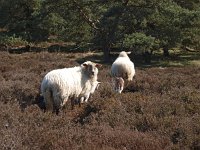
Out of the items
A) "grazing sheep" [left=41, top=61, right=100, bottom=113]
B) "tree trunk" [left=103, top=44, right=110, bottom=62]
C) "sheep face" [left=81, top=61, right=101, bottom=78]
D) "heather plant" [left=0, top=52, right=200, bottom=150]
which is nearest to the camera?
"heather plant" [left=0, top=52, right=200, bottom=150]

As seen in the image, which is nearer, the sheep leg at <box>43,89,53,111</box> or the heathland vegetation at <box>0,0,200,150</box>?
the heathland vegetation at <box>0,0,200,150</box>

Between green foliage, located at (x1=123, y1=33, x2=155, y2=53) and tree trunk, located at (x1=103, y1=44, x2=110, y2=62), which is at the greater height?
green foliage, located at (x1=123, y1=33, x2=155, y2=53)

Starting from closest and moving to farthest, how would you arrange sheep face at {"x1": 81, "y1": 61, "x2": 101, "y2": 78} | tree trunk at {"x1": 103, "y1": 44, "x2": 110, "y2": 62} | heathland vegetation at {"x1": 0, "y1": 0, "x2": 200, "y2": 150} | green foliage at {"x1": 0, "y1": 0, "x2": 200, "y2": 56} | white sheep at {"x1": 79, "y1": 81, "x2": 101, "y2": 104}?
heathland vegetation at {"x1": 0, "y1": 0, "x2": 200, "y2": 150} → white sheep at {"x1": 79, "y1": 81, "x2": 101, "y2": 104} → sheep face at {"x1": 81, "y1": 61, "x2": 101, "y2": 78} → green foliage at {"x1": 0, "y1": 0, "x2": 200, "y2": 56} → tree trunk at {"x1": 103, "y1": 44, "x2": 110, "y2": 62}

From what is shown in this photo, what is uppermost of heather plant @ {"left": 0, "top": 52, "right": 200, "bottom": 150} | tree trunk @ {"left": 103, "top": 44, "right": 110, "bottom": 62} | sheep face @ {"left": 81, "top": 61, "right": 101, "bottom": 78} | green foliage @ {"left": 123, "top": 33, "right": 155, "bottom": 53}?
sheep face @ {"left": 81, "top": 61, "right": 101, "bottom": 78}

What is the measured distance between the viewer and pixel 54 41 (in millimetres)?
43531

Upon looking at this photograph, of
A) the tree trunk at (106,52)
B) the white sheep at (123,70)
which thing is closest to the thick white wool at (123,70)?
the white sheep at (123,70)

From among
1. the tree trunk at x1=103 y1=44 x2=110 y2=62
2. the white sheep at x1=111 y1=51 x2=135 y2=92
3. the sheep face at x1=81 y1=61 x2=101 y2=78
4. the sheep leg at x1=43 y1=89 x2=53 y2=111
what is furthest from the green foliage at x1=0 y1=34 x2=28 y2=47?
the sheep leg at x1=43 y1=89 x2=53 y2=111

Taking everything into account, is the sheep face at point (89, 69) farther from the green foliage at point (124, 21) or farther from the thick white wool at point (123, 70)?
the green foliage at point (124, 21)

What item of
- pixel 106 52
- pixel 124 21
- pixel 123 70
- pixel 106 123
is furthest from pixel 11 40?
pixel 106 123

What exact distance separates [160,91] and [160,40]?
16.1m

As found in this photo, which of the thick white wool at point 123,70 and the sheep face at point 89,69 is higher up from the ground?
the sheep face at point 89,69

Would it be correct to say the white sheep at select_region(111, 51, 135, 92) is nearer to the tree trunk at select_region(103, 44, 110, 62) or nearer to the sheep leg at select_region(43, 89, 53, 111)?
the sheep leg at select_region(43, 89, 53, 111)

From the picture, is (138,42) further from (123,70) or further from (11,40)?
(11,40)

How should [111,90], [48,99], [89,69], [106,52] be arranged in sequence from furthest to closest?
[106,52] → [89,69] → [111,90] → [48,99]
